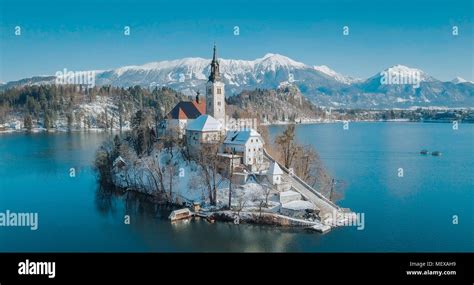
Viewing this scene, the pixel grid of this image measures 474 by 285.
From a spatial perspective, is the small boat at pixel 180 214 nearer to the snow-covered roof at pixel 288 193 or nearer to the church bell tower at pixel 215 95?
the snow-covered roof at pixel 288 193

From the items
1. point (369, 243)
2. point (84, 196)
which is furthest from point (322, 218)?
point (84, 196)

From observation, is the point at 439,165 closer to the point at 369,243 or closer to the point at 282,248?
the point at 369,243

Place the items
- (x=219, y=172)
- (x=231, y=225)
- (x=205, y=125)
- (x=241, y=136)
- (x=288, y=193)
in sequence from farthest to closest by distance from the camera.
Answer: (x=205, y=125) < (x=241, y=136) < (x=219, y=172) < (x=288, y=193) < (x=231, y=225)

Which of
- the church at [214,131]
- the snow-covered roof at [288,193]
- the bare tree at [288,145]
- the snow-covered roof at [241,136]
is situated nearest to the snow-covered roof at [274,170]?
the snow-covered roof at [288,193]

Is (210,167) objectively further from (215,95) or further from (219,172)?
(215,95)

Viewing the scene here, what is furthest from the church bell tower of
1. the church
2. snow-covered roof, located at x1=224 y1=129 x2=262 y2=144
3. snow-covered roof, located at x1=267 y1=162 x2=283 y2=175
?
snow-covered roof, located at x1=267 y1=162 x2=283 y2=175

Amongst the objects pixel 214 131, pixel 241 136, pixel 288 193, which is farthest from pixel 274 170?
pixel 214 131
